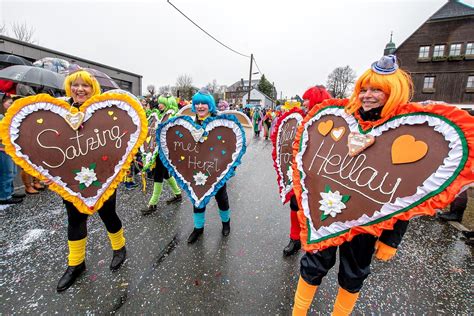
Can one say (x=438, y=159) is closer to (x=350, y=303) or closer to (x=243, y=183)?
(x=350, y=303)

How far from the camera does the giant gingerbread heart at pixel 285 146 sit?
2416mm

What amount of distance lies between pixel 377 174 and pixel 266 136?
39.7 feet

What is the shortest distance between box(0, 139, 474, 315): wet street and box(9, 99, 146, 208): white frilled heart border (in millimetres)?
836

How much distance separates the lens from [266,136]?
523 inches

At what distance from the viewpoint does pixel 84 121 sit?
191 cm

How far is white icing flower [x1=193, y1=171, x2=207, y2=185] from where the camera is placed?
263 cm

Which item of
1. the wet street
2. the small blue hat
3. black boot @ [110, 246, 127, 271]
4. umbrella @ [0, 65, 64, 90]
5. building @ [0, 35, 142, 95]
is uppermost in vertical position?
building @ [0, 35, 142, 95]

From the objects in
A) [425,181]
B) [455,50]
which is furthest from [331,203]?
[455,50]

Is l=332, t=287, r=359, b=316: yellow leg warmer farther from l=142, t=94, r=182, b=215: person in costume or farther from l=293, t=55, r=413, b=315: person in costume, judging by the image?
l=142, t=94, r=182, b=215: person in costume

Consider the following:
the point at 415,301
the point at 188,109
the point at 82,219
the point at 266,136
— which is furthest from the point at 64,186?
the point at 266,136

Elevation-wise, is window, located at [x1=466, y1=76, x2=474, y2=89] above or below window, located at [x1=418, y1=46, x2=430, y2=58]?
below

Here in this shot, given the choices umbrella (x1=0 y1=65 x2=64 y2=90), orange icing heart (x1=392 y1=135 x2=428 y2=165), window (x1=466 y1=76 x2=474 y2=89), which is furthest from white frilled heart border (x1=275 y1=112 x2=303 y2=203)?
window (x1=466 y1=76 x2=474 y2=89)

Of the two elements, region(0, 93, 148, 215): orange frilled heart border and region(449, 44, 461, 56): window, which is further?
region(449, 44, 461, 56): window

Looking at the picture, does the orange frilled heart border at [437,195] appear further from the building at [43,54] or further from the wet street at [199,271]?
the building at [43,54]
